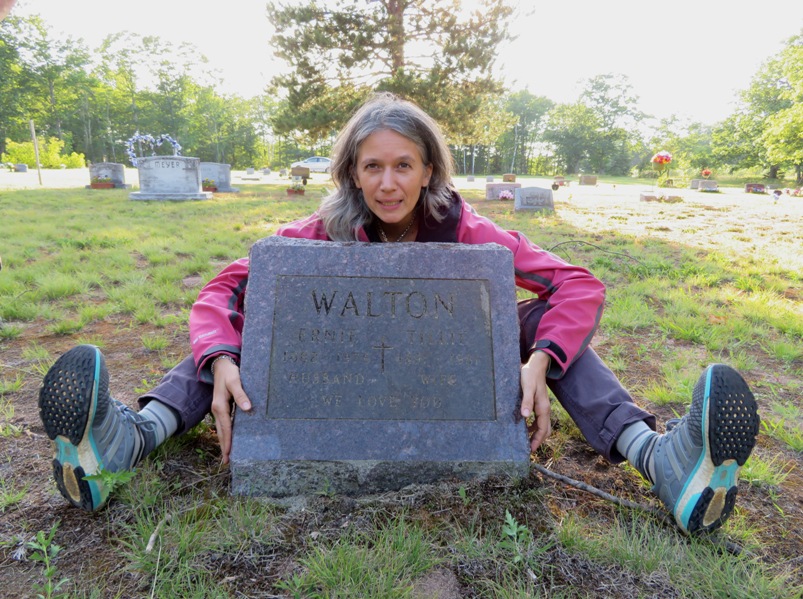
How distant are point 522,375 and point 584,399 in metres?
0.26

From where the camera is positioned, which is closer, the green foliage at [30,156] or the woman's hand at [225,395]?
the woman's hand at [225,395]

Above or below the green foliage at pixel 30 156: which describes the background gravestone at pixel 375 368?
below

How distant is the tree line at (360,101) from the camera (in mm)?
14047

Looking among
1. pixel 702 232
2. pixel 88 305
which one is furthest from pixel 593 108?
pixel 88 305

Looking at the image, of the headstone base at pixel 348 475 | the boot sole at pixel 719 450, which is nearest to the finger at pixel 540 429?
the headstone base at pixel 348 475

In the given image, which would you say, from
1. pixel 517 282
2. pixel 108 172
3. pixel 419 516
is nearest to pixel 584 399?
pixel 517 282

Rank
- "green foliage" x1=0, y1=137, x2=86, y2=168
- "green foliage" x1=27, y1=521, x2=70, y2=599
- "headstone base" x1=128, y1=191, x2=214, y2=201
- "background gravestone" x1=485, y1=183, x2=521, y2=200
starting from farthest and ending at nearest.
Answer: "green foliage" x1=0, y1=137, x2=86, y2=168 < "background gravestone" x1=485, y1=183, x2=521, y2=200 < "headstone base" x1=128, y1=191, x2=214, y2=201 < "green foliage" x1=27, y1=521, x2=70, y2=599

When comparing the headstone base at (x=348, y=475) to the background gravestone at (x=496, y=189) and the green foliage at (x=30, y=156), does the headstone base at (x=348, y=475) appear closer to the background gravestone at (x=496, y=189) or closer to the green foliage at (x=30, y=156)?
the background gravestone at (x=496, y=189)

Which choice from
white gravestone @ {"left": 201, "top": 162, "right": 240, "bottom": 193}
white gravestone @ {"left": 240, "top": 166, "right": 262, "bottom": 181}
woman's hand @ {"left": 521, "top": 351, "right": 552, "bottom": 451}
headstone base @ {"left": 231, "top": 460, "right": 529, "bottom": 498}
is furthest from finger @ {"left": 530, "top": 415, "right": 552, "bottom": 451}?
white gravestone @ {"left": 240, "top": 166, "right": 262, "bottom": 181}

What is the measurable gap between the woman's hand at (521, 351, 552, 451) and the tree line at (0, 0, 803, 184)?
912 cm

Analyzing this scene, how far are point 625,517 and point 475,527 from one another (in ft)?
1.67

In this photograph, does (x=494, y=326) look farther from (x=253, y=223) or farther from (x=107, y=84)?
(x=107, y=84)

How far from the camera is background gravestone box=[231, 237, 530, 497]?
162 centimetres

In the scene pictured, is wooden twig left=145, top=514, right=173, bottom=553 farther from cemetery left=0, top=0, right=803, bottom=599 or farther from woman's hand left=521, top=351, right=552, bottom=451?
woman's hand left=521, top=351, right=552, bottom=451
